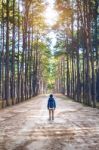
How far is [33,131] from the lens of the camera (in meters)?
16.9

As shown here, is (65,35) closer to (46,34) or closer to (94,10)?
(46,34)

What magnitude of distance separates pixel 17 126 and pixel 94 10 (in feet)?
87.7

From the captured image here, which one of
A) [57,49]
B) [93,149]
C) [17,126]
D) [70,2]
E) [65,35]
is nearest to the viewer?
[93,149]

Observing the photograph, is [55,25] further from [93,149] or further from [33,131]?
[93,149]

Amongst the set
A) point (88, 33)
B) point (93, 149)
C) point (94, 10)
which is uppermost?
point (94, 10)

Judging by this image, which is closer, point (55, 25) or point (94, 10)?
point (94, 10)

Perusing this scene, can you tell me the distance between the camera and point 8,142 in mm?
13805

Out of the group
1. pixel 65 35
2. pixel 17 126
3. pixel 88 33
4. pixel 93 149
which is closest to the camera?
pixel 93 149

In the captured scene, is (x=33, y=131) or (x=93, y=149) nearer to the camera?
(x=93, y=149)

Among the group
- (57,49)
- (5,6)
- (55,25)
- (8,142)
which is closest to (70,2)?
(5,6)

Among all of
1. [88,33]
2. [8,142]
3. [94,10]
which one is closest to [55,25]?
[94,10]

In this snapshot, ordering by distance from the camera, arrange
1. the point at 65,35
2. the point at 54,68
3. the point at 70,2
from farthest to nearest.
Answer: the point at 54,68 < the point at 65,35 < the point at 70,2

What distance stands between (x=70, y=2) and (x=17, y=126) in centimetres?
3030

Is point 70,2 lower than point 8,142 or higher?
higher
